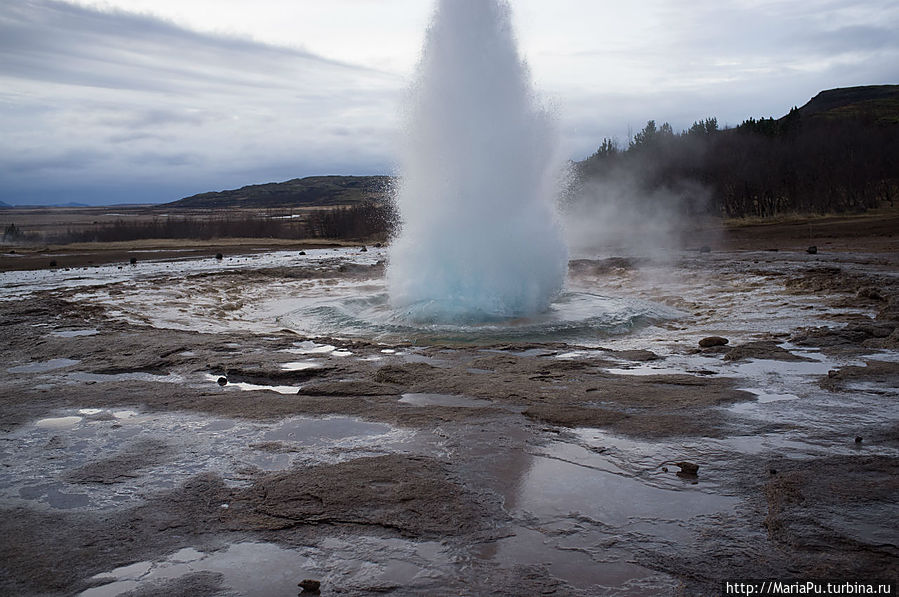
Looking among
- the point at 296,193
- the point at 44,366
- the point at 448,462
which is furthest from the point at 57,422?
the point at 296,193

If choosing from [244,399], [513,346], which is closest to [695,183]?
[513,346]

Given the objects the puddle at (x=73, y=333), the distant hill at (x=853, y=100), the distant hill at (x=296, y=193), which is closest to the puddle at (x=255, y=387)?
the puddle at (x=73, y=333)

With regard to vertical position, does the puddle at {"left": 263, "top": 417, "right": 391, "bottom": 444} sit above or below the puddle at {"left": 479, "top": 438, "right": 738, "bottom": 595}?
A: above

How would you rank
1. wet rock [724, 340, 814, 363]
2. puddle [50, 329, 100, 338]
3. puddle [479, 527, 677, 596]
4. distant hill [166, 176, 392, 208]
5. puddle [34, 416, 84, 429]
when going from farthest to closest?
distant hill [166, 176, 392, 208]
puddle [50, 329, 100, 338]
wet rock [724, 340, 814, 363]
puddle [34, 416, 84, 429]
puddle [479, 527, 677, 596]

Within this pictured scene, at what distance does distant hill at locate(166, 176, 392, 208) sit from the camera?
153000 mm

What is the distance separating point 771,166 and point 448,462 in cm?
5704

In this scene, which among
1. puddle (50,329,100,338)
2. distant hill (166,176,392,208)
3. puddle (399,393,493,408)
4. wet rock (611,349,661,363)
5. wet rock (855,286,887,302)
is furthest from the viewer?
distant hill (166,176,392,208)

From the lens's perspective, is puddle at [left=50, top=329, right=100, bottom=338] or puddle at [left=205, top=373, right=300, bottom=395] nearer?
puddle at [left=205, top=373, right=300, bottom=395]

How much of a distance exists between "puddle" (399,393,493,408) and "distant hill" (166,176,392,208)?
138801 mm

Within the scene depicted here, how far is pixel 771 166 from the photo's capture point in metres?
53.8

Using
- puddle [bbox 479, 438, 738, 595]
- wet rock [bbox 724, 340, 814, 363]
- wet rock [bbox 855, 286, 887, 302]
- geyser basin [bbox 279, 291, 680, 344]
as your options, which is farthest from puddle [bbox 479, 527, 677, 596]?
wet rock [bbox 855, 286, 887, 302]

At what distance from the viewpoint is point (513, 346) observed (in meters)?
9.46

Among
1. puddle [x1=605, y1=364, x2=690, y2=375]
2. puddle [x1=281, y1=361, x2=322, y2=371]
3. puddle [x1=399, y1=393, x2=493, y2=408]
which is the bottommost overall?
puddle [x1=605, y1=364, x2=690, y2=375]

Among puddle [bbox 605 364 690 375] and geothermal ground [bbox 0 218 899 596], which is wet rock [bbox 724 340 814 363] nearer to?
geothermal ground [bbox 0 218 899 596]
